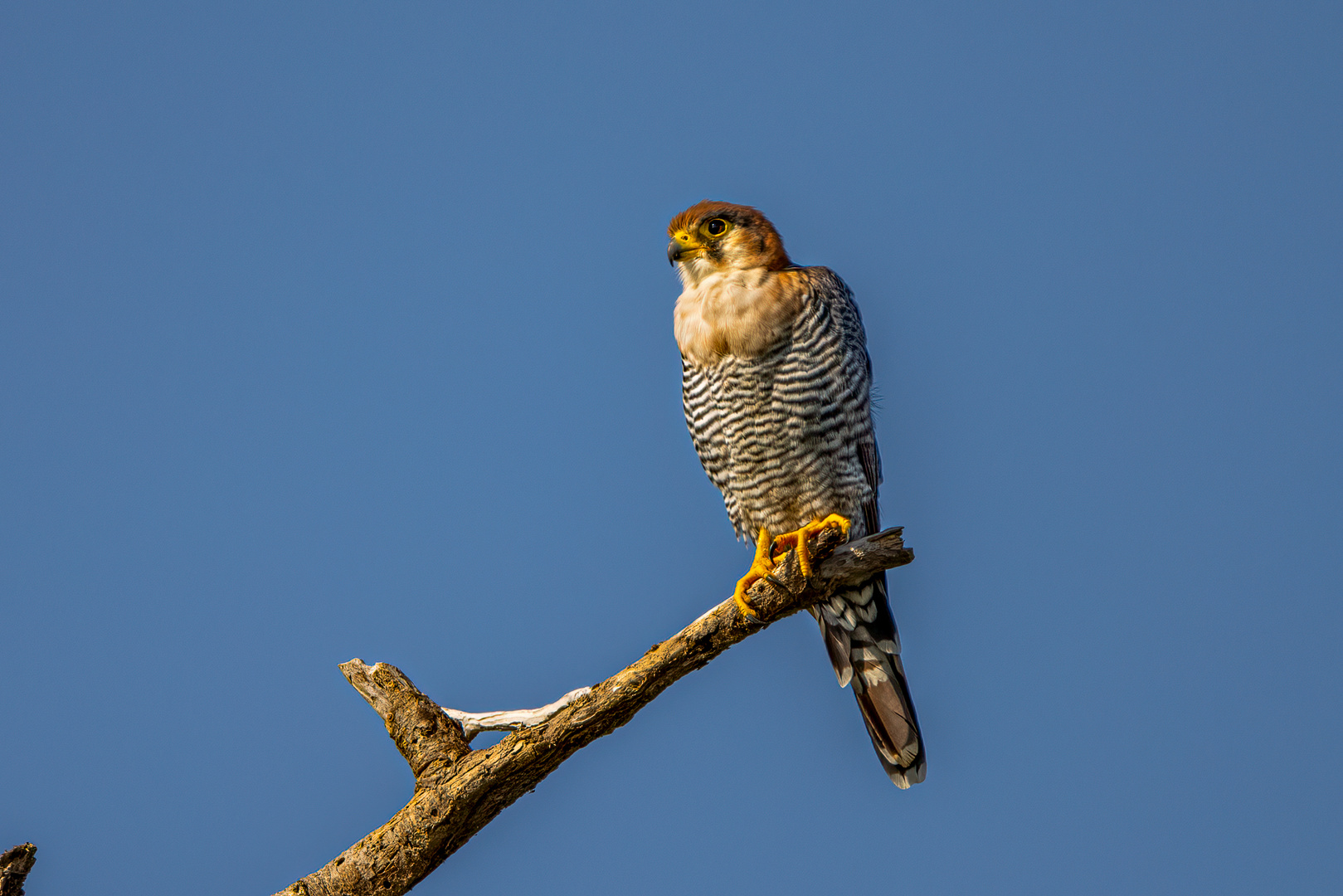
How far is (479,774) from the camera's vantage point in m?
4.68

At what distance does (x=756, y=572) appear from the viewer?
Result: 18.2 ft

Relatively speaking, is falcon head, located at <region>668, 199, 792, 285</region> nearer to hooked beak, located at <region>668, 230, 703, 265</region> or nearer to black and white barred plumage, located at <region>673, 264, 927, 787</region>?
hooked beak, located at <region>668, 230, 703, 265</region>

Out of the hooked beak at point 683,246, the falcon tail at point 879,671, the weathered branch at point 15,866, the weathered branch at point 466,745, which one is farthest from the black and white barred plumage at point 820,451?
the weathered branch at point 15,866

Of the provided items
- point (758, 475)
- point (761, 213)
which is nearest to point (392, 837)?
point (758, 475)

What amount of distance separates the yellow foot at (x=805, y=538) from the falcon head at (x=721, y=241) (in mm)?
1482

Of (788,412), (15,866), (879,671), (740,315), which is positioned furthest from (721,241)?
(15,866)

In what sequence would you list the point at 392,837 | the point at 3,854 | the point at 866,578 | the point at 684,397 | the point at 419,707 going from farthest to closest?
the point at 684,397, the point at 866,578, the point at 419,707, the point at 392,837, the point at 3,854

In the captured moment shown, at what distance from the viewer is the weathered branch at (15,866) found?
13.0 ft

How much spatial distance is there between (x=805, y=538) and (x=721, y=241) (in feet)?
6.09

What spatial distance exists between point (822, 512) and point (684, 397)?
41.6 inches

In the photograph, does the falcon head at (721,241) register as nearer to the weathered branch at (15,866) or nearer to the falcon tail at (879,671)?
the falcon tail at (879,671)

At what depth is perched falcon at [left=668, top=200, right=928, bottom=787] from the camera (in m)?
5.96

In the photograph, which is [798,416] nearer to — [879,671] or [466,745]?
[879,671]

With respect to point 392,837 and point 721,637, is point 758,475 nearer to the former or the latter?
point 721,637
